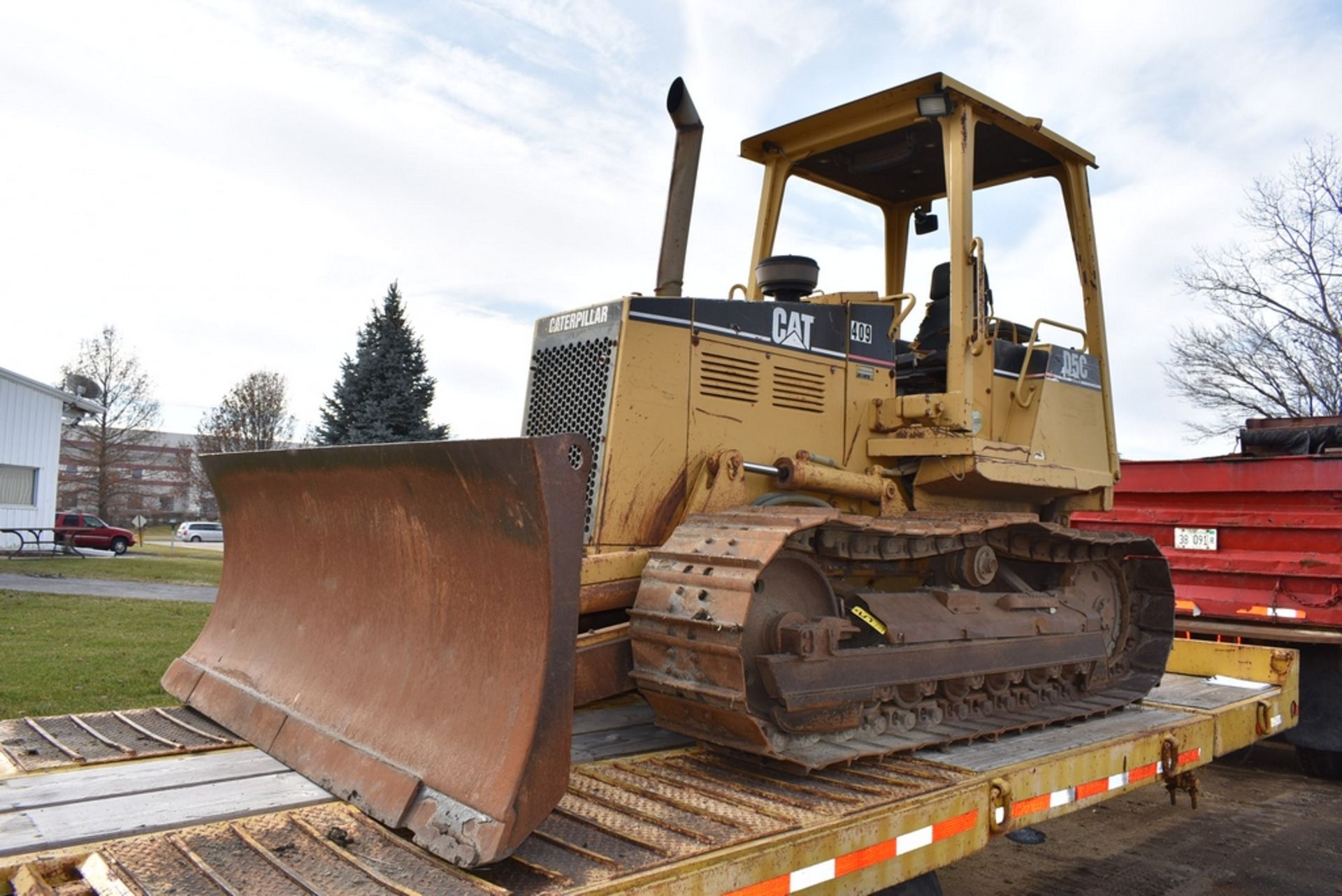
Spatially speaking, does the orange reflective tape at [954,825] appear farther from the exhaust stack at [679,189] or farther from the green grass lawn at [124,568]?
the green grass lawn at [124,568]

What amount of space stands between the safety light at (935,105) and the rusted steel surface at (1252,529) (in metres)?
3.49

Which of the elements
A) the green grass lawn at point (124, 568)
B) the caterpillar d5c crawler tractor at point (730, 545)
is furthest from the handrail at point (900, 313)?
the green grass lawn at point (124, 568)

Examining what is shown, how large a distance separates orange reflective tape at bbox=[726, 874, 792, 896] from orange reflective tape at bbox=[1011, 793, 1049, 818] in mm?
1337

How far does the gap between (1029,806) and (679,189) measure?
3171mm

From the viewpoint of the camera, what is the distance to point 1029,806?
403 cm

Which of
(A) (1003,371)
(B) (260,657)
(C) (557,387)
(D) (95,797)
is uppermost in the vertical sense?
(A) (1003,371)

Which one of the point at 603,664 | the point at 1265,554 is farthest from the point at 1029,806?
the point at 1265,554

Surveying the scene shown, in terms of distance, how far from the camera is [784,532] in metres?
3.73

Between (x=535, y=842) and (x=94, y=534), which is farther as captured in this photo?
(x=94, y=534)

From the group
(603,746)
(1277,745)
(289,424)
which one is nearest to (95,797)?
(603,746)

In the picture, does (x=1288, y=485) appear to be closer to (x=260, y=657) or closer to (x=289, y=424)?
(x=260, y=657)

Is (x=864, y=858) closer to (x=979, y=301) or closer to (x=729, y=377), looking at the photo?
(x=729, y=377)

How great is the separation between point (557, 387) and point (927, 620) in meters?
1.98

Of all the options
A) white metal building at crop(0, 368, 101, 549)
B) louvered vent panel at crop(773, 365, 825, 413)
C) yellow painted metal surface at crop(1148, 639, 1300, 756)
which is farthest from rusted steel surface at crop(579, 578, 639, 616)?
white metal building at crop(0, 368, 101, 549)
